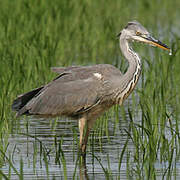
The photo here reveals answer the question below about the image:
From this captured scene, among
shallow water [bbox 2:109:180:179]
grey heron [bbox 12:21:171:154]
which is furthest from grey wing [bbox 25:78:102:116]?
shallow water [bbox 2:109:180:179]

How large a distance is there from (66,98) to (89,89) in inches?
13.5

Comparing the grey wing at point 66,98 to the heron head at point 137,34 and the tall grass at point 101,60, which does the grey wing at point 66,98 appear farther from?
the heron head at point 137,34

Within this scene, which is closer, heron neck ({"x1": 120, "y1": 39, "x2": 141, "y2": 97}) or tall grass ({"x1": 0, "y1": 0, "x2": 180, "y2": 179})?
tall grass ({"x1": 0, "y1": 0, "x2": 180, "y2": 179})

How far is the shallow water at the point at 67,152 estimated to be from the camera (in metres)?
5.89

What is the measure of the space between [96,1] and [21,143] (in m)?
7.91

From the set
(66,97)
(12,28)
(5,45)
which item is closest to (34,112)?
(66,97)

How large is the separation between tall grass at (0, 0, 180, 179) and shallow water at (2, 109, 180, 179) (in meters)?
0.06

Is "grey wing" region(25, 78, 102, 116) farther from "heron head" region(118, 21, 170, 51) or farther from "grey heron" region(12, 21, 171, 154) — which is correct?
"heron head" region(118, 21, 170, 51)

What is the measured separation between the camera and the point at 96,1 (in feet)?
47.6

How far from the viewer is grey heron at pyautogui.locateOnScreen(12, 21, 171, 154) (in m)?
6.73

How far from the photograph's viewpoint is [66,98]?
692 centimetres

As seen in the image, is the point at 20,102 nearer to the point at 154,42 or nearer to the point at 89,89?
the point at 89,89

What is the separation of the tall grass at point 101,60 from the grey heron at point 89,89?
269mm

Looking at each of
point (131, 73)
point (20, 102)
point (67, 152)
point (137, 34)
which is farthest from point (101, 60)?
point (67, 152)
